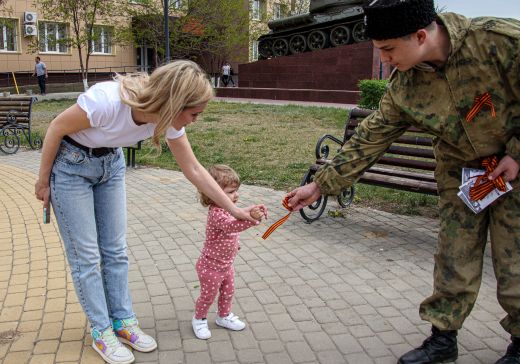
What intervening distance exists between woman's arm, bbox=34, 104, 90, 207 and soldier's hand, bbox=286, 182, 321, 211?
3.63 feet

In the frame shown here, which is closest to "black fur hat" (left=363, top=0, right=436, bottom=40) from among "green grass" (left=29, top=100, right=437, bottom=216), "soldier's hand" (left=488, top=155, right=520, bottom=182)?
"soldier's hand" (left=488, top=155, right=520, bottom=182)

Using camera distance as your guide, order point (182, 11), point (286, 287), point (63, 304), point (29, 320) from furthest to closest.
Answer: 1. point (182, 11)
2. point (286, 287)
3. point (63, 304)
4. point (29, 320)

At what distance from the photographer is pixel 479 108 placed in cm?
260

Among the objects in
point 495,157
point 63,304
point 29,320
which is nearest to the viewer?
point 495,157

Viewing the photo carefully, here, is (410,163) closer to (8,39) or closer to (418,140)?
(418,140)

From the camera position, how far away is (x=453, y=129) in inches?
106

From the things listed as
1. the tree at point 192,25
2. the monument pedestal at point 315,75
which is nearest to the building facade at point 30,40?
the tree at point 192,25

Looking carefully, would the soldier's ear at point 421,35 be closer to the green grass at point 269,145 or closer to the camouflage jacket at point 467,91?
the camouflage jacket at point 467,91

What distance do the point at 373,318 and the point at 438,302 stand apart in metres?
0.68

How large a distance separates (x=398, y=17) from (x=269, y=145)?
25.7ft

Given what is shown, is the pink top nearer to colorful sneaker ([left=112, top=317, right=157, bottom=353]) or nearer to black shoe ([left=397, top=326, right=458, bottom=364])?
colorful sneaker ([left=112, top=317, right=157, bottom=353])

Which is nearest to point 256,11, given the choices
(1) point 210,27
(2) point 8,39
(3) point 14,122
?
(1) point 210,27

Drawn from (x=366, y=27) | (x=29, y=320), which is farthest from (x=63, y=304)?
(x=366, y=27)

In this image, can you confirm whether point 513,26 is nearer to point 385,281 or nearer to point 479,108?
point 479,108
